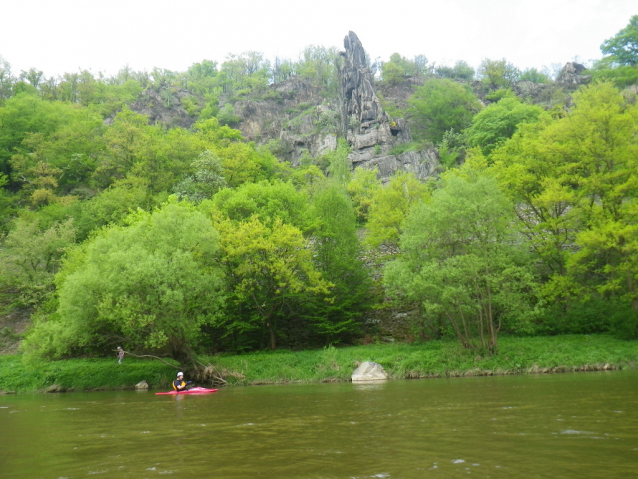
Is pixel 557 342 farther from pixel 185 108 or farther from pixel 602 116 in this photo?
pixel 185 108

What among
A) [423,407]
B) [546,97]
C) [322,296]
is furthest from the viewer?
[546,97]

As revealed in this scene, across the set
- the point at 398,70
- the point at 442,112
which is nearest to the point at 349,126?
the point at 442,112

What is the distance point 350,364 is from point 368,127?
2249 inches

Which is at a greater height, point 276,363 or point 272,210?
point 272,210

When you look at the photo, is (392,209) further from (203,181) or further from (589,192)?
(203,181)

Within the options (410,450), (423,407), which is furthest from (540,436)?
(423,407)

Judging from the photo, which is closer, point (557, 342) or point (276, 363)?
point (557, 342)

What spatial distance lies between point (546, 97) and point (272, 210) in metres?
66.5

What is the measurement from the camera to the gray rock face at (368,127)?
7138cm

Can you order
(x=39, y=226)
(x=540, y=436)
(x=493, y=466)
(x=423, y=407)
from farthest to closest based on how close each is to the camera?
(x=39, y=226), (x=423, y=407), (x=540, y=436), (x=493, y=466)

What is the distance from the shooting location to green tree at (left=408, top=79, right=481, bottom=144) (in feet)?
270

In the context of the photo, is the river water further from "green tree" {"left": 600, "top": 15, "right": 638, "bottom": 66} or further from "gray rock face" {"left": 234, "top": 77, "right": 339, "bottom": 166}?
"green tree" {"left": 600, "top": 15, "right": 638, "bottom": 66}

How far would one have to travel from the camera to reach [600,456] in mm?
7301

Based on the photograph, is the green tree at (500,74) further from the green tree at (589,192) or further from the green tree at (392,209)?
the green tree at (589,192)
